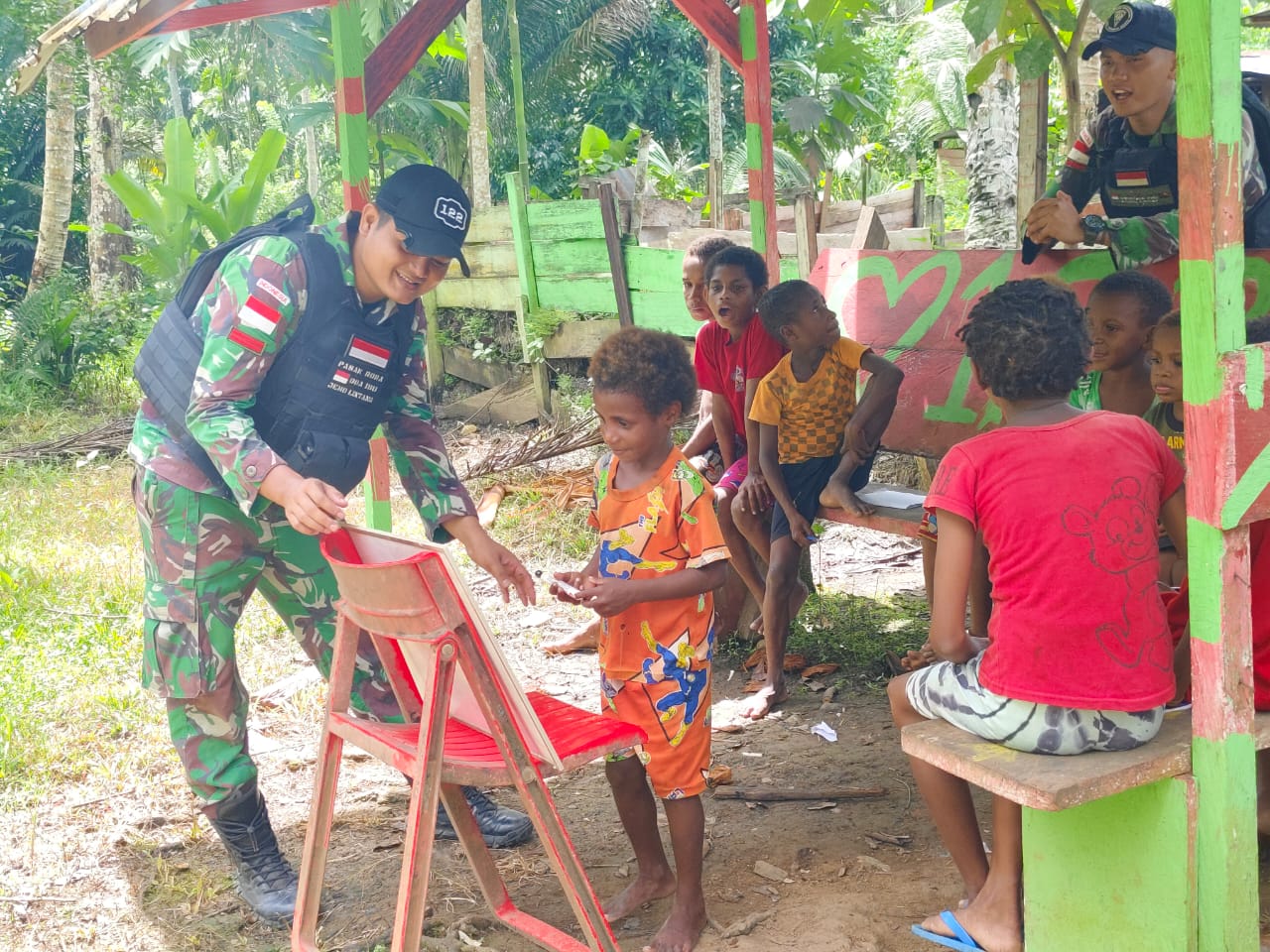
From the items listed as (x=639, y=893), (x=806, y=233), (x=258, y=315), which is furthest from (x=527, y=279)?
(x=639, y=893)

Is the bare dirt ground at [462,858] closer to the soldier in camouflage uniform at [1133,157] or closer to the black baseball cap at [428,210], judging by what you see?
the black baseball cap at [428,210]

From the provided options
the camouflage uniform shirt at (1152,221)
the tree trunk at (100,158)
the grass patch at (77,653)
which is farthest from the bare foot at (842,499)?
the tree trunk at (100,158)

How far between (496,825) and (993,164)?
5340mm

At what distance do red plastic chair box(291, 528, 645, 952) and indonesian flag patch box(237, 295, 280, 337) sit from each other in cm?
65

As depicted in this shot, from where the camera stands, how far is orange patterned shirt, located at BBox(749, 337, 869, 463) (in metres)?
4.64

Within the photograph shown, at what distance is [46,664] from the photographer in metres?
5.28

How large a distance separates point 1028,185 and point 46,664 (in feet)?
16.1

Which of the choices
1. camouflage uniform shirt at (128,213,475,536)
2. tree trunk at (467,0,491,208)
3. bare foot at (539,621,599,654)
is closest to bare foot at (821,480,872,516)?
bare foot at (539,621,599,654)

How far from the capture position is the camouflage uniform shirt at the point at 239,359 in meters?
2.87

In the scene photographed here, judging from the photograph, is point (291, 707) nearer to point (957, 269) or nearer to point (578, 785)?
point (578, 785)

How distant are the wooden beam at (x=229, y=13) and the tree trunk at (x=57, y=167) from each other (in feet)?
28.3

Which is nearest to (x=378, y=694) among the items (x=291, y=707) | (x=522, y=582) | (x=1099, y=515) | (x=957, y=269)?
(x=522, y=582)

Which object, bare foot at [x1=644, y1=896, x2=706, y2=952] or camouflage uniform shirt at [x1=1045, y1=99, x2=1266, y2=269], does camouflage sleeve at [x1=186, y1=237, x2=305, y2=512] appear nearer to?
bare foot at [x1=644, y1=896, x2=706, y2=952]

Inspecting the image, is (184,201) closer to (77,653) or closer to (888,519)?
(77,653)
